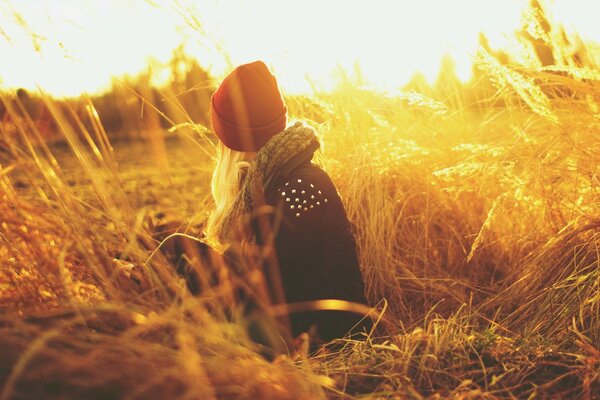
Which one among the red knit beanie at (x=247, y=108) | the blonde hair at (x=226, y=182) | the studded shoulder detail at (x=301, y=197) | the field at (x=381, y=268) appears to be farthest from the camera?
A: the blonde hair at (x=226, y=182)

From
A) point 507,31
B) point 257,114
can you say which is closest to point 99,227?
point 257,114

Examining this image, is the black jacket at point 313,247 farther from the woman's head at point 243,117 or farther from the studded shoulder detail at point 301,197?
the woman's head at point 243,117

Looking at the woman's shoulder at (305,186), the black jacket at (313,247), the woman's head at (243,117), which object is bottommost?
the black jacket at (313,247)

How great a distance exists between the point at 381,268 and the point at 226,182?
2.15 ft

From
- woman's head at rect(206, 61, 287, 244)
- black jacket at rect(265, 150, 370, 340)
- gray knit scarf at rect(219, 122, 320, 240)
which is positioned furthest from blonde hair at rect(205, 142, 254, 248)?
black jacket at rect(265, 150, 370, 340)

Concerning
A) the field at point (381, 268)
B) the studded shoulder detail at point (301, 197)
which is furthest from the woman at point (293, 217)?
the field at point (381, 268)

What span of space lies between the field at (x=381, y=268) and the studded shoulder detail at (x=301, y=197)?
36cm

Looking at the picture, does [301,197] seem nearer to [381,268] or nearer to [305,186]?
[305,186]

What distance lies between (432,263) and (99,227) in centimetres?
128

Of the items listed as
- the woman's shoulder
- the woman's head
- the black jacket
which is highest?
the woman's head

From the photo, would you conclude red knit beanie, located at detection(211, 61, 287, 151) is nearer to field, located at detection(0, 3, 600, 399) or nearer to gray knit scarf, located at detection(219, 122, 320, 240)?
gray knit scarf, located at detection(219, 122, 320, 240)

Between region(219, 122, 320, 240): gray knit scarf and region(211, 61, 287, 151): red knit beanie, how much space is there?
0.49 feet

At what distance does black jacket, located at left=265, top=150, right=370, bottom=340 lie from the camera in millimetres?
1698

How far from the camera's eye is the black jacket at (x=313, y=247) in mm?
1698
